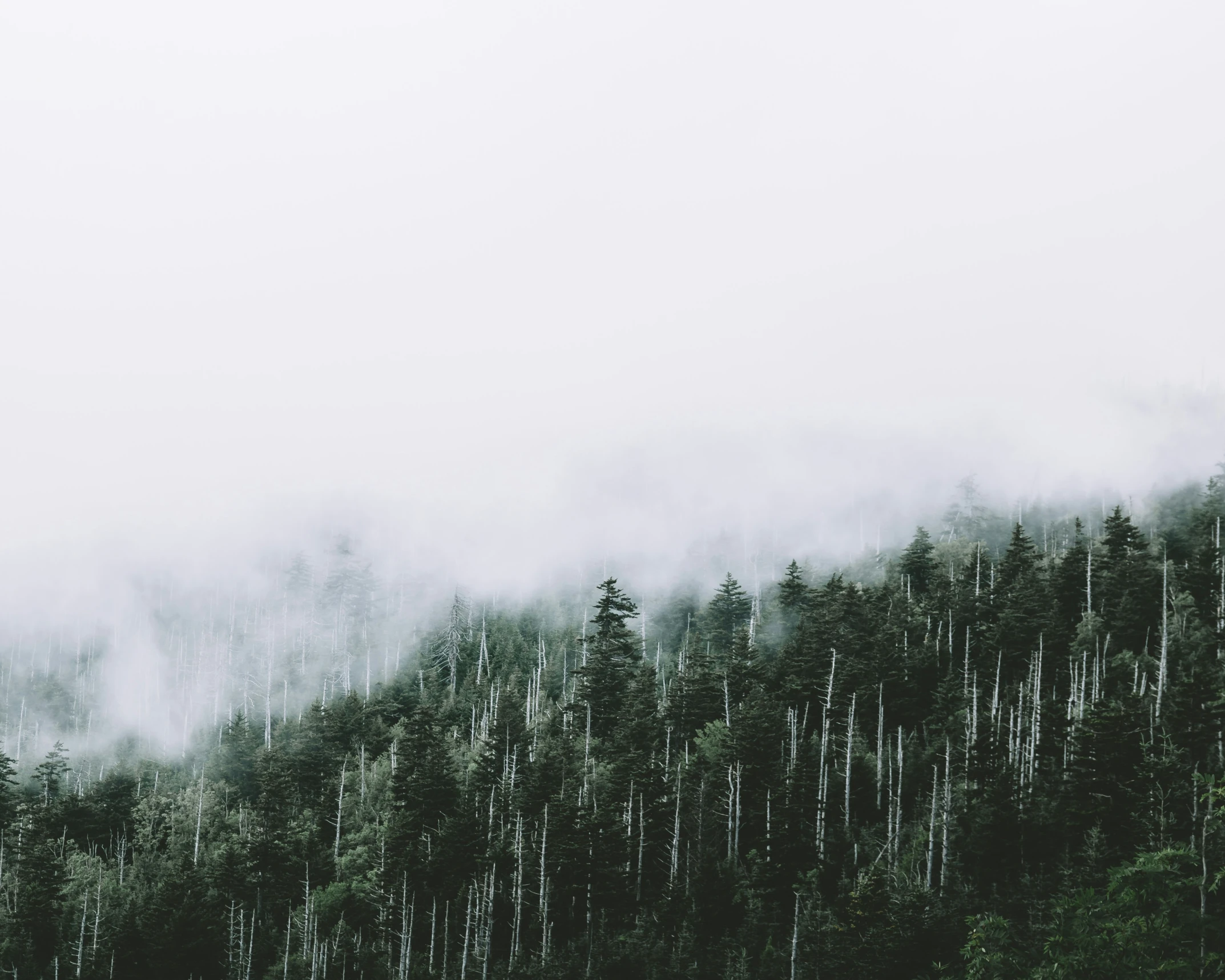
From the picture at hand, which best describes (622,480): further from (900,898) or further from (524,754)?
(900,898)

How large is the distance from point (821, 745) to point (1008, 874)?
1540cm

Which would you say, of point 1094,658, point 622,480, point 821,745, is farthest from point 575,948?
point 622,480

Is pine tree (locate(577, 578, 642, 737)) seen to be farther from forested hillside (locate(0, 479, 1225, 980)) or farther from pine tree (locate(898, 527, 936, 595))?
pine tree (locate(898, 527, 936, 595))

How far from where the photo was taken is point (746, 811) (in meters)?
56.5

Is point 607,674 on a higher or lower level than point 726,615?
lower

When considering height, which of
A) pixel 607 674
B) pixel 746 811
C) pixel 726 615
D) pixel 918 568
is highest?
pixel 918 568

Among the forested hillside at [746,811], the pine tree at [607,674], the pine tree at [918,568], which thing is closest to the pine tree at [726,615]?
the forested hillside at [746,811]

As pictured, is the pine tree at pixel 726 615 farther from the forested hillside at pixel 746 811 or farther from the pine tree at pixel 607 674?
the pine tree at pixel 607 674

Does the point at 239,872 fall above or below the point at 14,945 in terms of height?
above

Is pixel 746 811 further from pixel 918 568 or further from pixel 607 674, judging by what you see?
pixel 918 568

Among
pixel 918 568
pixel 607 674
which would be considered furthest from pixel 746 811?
pixel 918 568

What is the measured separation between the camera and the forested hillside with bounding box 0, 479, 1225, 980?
40094 millimetres

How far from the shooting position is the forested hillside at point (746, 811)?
4009 cm

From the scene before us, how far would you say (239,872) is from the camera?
66.2 meters
